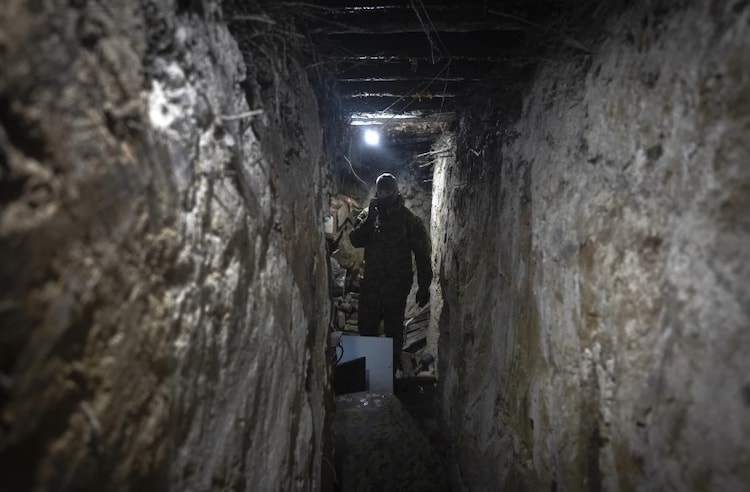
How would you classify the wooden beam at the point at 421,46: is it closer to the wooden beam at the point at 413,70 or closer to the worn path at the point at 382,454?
the wooden beam at the point at 413,70

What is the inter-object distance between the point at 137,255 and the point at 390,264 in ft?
12.0

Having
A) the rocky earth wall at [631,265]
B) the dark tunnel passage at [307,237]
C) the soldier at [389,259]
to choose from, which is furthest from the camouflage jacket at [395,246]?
the rocky earth wall at [631,265]

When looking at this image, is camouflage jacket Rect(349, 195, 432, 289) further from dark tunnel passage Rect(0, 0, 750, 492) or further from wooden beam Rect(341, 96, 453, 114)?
dark tunnel passage Rect(0, 0, 750, 492)

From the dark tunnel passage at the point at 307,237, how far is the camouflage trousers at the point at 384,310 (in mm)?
2054

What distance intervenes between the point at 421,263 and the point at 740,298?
141 inches

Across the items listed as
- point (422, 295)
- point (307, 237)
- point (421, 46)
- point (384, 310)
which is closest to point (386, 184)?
point (422, 295)

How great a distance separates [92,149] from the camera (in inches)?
28.0

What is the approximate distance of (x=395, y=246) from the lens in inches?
175

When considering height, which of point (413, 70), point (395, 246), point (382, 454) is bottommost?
point (382, 454)

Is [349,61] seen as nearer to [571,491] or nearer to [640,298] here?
[640,298]

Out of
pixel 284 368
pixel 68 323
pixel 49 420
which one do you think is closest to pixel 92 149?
pixel 68 323

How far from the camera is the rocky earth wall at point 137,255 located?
597 millimetres

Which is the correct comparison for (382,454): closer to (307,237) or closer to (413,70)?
(307,237)

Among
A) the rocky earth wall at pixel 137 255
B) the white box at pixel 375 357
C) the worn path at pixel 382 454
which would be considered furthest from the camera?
the white box at pixel 375 357
